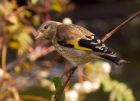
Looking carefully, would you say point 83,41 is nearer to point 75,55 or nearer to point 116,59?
point 75,55

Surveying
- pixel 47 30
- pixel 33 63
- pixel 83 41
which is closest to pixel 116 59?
pixel 83 41

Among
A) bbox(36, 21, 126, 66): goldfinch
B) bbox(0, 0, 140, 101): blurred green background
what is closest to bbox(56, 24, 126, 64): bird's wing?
bbox(36, 21, 126, 66): goldfinch

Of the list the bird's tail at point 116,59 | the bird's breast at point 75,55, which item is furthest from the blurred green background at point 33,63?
the bird's tail at point 116,59

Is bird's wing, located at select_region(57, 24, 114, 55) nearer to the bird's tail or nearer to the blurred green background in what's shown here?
the bird's tail

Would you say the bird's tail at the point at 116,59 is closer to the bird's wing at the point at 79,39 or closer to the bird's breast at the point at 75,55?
the bird's wing at the point at 79,39

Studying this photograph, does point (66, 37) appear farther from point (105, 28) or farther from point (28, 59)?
point (105, 28)

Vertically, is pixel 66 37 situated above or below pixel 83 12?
below

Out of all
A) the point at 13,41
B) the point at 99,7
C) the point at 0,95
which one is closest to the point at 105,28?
the point at 99,7
